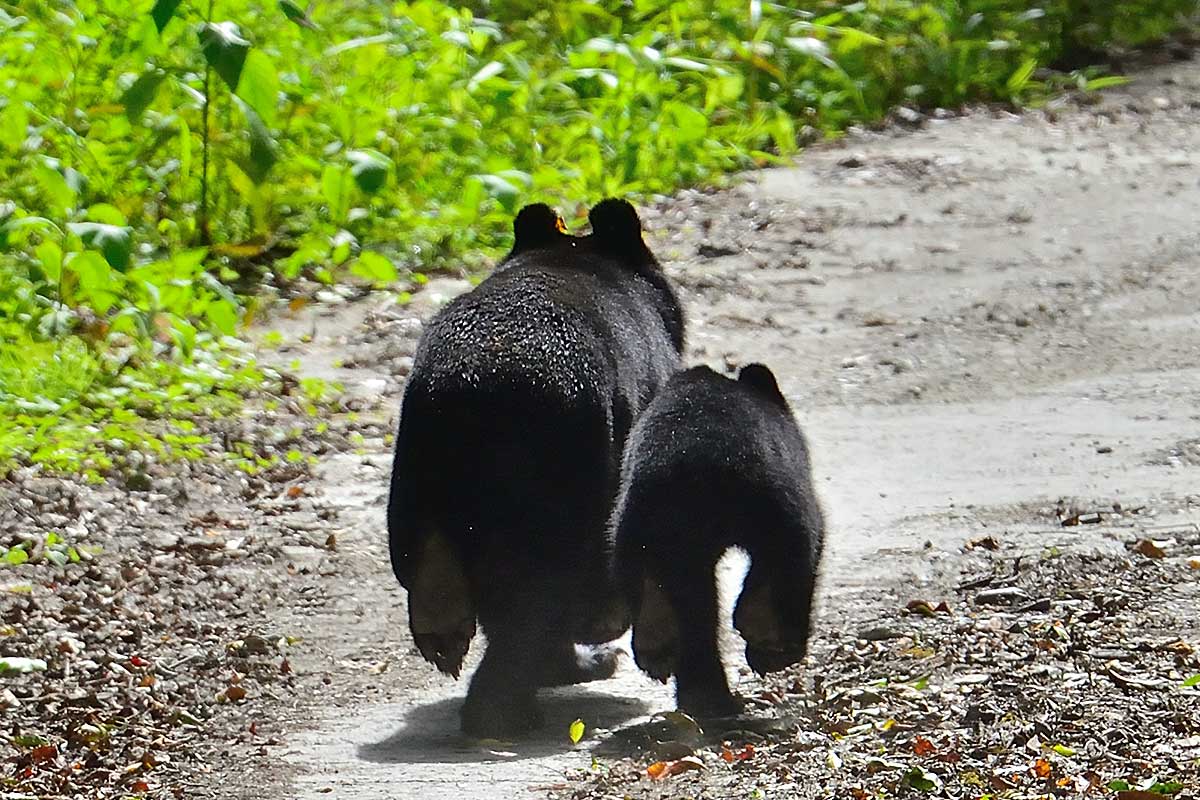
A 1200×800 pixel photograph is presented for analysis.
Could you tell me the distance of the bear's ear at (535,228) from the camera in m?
5.55

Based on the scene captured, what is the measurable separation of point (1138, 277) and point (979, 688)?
5.14m

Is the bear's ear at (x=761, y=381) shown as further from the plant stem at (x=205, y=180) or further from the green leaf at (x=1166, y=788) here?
the plant stem at (x=205, y=180)

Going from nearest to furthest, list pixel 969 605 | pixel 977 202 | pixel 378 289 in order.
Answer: pixel 969 605 → pixel 378 289 → pixel 977 202

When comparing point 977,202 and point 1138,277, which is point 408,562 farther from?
point 977,202

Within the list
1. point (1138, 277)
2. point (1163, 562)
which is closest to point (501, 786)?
point (1163, 562)

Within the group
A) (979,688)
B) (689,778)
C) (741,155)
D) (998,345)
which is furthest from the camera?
(741,155)

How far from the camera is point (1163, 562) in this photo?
535 centimetres

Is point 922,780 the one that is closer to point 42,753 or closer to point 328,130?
point 42,753

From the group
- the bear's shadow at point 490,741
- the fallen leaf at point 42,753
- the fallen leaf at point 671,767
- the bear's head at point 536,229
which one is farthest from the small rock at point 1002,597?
the fallen leaf at point 42,753

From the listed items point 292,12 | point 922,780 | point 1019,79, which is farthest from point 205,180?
point 922,780

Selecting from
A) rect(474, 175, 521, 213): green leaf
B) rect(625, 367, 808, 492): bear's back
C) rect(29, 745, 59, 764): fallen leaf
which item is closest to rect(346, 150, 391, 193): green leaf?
rect(474, 175, 521, 213): green leaf

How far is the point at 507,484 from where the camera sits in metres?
4.63

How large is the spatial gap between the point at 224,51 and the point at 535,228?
2.48 metres

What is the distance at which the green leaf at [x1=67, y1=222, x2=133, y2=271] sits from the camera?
7.28m
